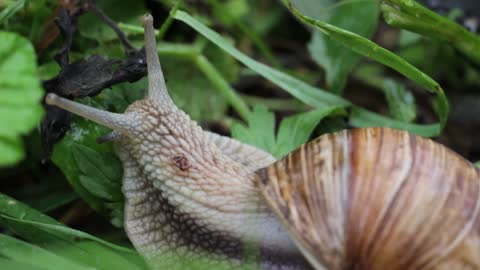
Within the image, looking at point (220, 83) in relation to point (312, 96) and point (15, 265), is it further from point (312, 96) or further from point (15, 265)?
point (15, 265)

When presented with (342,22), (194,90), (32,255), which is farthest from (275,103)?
(32,255)

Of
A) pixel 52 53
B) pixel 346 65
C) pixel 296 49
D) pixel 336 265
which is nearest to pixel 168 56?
pixel 52 53

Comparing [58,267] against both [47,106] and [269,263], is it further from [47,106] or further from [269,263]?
[269,263]

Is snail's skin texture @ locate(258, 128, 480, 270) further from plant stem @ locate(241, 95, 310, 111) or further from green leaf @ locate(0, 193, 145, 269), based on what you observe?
plant stem @ locate(241, 95, 310, 111)

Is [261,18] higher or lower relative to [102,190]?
higher

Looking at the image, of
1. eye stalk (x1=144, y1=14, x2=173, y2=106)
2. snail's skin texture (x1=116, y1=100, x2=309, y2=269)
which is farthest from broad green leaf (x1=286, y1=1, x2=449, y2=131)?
snail's skin texture (x1=116, y1=100, x2=309, y2=269)

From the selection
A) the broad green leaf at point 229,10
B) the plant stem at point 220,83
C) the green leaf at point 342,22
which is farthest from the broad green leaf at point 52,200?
the green leaf at point 342,22

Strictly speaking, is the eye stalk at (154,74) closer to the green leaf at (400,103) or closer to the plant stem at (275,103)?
the plant stem at (275,103)

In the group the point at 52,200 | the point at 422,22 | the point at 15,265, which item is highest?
the point at 422,22
